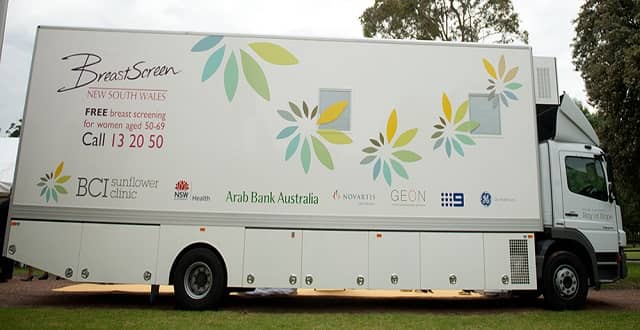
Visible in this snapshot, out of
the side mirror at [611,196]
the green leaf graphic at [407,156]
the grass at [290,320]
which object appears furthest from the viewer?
the side mirror at [611,196]

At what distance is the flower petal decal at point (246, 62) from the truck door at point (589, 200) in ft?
17.5

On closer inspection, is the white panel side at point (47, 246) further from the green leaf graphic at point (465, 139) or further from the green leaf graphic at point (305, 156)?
the green leaf graphic at point (465, 139)

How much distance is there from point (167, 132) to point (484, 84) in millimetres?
5537

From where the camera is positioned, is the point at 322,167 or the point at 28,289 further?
the point at 28,289

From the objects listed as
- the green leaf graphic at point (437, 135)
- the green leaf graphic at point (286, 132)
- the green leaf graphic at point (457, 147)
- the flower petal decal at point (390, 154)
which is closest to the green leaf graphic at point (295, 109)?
the green leaf graphic at point (286, 132)

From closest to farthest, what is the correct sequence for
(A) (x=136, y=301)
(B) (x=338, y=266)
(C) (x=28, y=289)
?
(B) (x=338, y=266), (A) (x=136, y=301), (C) (x=28, y=289)

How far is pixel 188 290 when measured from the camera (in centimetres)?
681

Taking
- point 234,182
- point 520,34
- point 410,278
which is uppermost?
point 520,34

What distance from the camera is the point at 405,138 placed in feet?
23.2

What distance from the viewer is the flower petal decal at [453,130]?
7.09 meters

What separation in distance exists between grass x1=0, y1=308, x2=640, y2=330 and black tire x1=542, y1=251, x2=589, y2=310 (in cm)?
21

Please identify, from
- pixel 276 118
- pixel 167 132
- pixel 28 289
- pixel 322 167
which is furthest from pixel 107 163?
pixel 28 289

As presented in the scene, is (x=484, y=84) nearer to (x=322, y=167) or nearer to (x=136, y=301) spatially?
(x=322, y=167)

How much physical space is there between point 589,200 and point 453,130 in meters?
2.88
